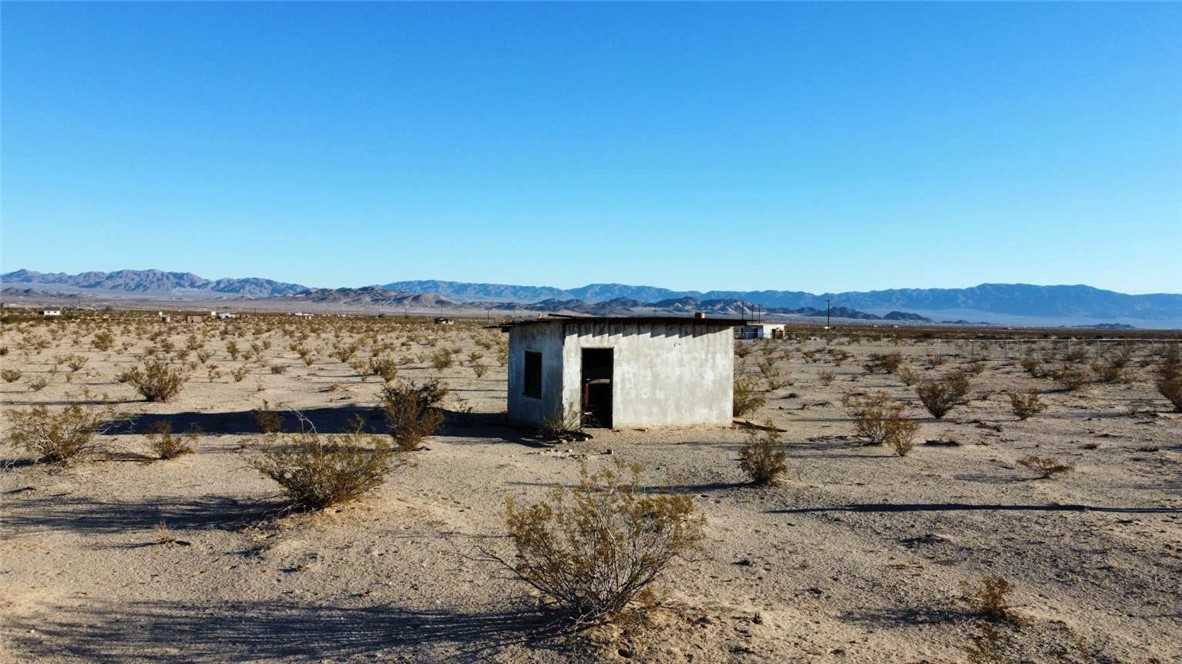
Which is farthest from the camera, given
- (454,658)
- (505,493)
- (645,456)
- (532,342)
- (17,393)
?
(17,393)

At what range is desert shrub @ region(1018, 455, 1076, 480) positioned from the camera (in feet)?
Result: 39.1

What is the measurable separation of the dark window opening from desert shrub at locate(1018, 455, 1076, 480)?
9217 mm

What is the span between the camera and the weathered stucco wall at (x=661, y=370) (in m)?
15.3

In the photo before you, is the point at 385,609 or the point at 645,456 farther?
the point at 645,456

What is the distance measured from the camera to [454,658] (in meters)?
5.60

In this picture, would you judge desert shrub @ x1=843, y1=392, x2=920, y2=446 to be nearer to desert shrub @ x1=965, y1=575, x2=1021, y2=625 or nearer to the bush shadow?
desert shrub @ x1=965, y1=575, x2=1021, y2=625

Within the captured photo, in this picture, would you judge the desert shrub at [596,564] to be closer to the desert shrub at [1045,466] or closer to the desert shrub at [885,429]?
the desert shrub at [1045,466]

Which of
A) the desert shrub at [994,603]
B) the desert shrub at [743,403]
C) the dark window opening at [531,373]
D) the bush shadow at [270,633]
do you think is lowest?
the bush shadow at [270,633]

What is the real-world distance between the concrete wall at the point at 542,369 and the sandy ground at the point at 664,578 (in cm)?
103

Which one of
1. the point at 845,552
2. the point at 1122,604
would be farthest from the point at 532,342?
the point at 1122,604

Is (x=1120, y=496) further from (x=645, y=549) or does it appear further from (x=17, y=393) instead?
(x=17, y=393)

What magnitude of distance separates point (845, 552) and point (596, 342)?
313 inches

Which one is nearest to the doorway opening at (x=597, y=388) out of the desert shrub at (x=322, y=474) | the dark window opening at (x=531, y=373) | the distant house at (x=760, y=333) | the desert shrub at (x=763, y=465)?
the dark window opening at (x=531, y=373)

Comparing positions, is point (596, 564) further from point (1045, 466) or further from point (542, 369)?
point (542, 369)
